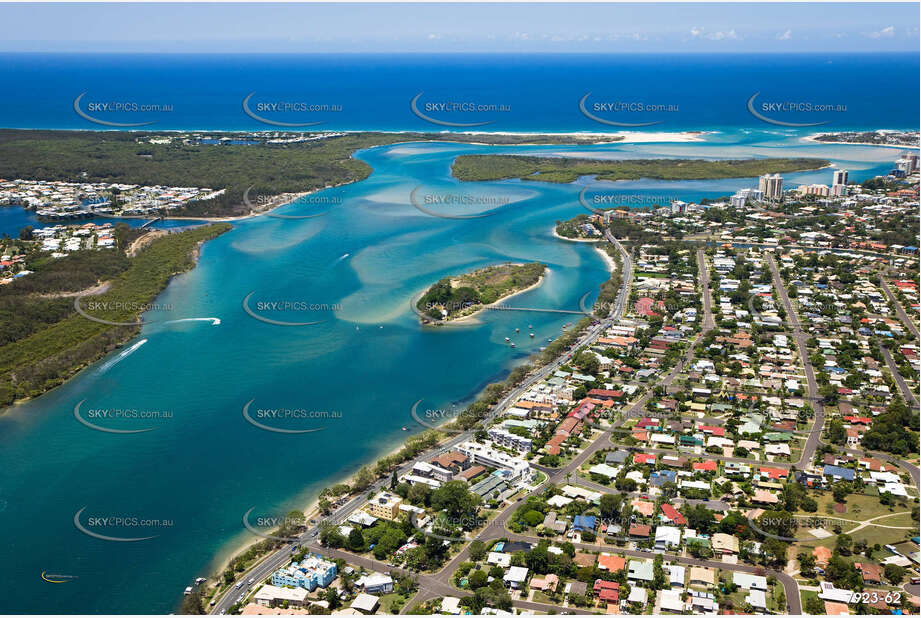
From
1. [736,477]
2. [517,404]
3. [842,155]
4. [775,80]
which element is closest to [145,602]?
[517,404]

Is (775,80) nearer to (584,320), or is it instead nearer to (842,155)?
(842,155)

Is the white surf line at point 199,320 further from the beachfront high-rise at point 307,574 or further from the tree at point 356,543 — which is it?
the beachfront high-rise at point 307,574

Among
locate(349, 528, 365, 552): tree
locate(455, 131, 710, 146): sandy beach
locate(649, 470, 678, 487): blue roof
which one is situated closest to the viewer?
locate(349, 528, 365, 552): tree

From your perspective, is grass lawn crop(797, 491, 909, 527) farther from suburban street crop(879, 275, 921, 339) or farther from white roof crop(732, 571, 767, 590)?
suburban street crop(879, 275, 921, 339)

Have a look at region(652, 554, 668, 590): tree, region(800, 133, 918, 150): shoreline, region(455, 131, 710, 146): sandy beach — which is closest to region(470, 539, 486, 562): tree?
region(652, 554, 668, 590): tree

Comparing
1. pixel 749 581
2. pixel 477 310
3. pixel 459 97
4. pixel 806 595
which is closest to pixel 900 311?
pixel 477 310

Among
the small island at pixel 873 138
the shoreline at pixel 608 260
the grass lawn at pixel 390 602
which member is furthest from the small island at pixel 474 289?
the small island at pixel 873 138
